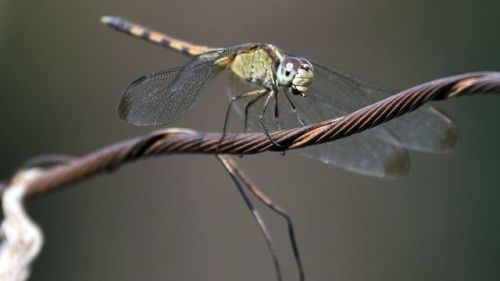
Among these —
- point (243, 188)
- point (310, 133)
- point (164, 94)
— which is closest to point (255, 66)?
point (164, 94)

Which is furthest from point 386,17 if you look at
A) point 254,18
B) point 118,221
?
point 118,221

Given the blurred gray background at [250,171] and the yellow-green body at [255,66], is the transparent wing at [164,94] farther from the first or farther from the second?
the blurred gray background at [250,171]

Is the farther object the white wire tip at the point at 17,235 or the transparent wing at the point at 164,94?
the white wire tip at the point at 17,235

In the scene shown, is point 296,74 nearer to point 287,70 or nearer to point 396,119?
point 287,70

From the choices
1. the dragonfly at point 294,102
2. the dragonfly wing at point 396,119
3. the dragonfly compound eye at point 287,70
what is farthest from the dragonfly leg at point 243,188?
the dragonfly wing at point 396,119

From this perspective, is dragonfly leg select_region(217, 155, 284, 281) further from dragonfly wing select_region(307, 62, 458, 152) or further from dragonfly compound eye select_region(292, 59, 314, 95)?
dragonfly wing select_region(307, 62, 458, 152)

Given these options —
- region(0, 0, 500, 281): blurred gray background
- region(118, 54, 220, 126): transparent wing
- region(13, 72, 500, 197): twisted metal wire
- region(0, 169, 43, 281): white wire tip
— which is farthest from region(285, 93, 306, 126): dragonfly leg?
region(0, 0, 500, 281): blurred gray background

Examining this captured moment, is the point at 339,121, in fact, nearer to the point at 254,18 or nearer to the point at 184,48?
the point at 184,48
